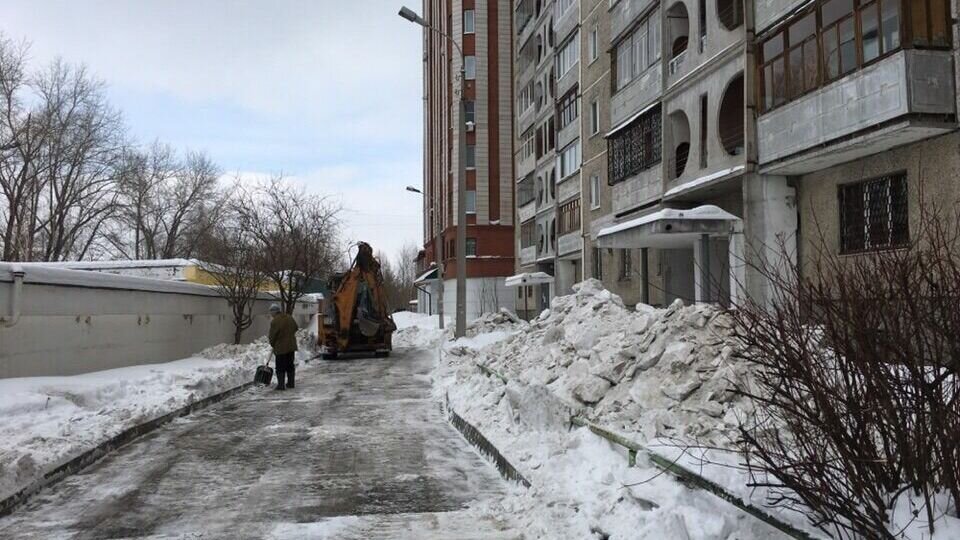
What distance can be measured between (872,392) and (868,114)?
1036 centimetres

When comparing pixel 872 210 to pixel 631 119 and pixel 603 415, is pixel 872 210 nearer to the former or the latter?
pixel 603 415

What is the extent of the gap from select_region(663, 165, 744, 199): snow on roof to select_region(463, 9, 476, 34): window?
3828 centimetres

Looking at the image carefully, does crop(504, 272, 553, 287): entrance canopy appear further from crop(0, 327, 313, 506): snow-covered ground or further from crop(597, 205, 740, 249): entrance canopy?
crop(0, 327, 313, 506): snow-covered ground

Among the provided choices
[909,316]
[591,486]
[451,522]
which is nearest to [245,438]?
[451,522]

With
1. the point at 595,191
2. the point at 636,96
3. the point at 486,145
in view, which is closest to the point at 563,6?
the point at 595,191

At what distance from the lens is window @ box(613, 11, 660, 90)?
71.2 ft

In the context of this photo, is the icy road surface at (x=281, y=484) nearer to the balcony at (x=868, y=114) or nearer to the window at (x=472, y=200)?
the balcony at (x=868, y=114)

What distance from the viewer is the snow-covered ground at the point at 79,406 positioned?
735 centimetres

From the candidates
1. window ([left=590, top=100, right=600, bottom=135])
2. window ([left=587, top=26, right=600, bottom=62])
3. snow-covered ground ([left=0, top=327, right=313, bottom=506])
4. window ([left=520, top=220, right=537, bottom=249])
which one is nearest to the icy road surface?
snow-covered ground ([left=0, top=327, right=313, bottom=506])

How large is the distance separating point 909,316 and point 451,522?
3.71 m

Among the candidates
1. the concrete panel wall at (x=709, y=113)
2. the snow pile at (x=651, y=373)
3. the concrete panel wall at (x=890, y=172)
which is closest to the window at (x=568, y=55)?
the concrete panel wall at (x=709, y=113)

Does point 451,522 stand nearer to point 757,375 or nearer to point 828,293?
point 757,375

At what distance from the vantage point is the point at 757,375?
4.32 metres

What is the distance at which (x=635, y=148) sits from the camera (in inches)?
916
